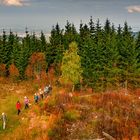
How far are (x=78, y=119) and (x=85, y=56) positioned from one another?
32.9 meters

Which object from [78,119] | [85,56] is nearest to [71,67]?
[85,56]

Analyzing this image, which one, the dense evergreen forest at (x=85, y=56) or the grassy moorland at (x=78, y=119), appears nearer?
the grassy moorland at (x=78, y=119)

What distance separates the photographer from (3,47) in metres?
72.3

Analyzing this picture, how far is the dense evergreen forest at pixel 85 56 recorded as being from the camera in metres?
57.6

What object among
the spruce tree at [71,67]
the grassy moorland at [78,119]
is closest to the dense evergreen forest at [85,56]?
the spruce tree at [71,67]

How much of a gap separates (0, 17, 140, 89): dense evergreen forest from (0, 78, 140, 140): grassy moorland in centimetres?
2212

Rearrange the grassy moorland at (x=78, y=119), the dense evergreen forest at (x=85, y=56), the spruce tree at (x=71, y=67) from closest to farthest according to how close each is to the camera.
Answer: the grassy moorland at (x=78, y=119)
the spruce tree at (x=71, y=67)
the dense evergreen forest at (x=85, y=56)

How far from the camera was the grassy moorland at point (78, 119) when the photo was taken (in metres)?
27.6

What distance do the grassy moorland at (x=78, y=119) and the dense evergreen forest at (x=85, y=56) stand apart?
22.1m

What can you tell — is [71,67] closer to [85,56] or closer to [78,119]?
[85,56]

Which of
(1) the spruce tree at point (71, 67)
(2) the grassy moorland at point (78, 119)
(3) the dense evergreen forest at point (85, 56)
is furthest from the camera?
(3) the dense evergreen forest at point (85, 56)

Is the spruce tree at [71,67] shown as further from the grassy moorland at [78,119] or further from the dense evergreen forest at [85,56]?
the grassy moorland at [78,119]

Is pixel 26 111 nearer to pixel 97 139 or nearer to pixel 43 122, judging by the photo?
pixel 43 122

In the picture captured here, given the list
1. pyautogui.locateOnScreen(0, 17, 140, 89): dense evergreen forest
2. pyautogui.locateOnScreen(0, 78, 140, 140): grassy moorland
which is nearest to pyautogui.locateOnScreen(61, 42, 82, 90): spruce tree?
pyautogui.locateOnScreen(0, 17, 140, 89): dense evergreen forest
